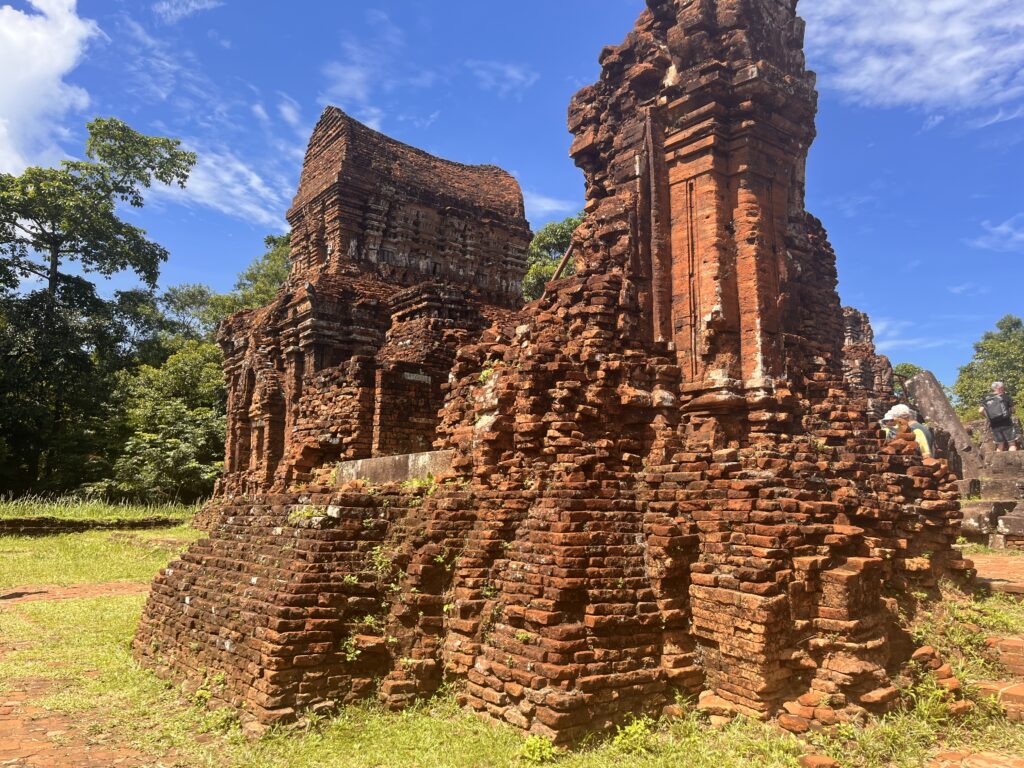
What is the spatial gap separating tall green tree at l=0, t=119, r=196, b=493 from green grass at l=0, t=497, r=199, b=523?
3.52 m

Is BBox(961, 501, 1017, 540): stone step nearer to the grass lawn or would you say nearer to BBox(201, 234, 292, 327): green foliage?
the grass lawn

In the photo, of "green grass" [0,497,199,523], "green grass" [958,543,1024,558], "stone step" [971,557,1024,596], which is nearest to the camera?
"stone step" [971,557,1024,596]

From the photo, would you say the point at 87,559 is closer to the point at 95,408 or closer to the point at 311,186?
the point at 311,186

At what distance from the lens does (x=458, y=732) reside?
5.47 meters

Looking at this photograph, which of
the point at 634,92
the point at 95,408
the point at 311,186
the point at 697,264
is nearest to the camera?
the point at 697,264

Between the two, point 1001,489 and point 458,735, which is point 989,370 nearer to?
point 1001,489

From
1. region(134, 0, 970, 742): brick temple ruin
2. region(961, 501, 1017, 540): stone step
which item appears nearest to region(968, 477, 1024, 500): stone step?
region(961, 501, 1017, 540): stone step

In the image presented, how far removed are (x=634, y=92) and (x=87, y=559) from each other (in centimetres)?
1562

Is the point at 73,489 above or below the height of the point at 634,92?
below

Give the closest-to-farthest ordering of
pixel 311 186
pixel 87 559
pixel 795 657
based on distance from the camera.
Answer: pixel 795 657, pixel 87 559, pixel 311 186

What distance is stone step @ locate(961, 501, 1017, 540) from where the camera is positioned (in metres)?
12.8

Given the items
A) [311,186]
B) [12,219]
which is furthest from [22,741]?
[12,219]

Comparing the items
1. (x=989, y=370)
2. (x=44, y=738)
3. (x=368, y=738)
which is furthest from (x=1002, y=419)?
(x=989, y=370)

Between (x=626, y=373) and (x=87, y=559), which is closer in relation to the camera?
(x=626, y=373)
